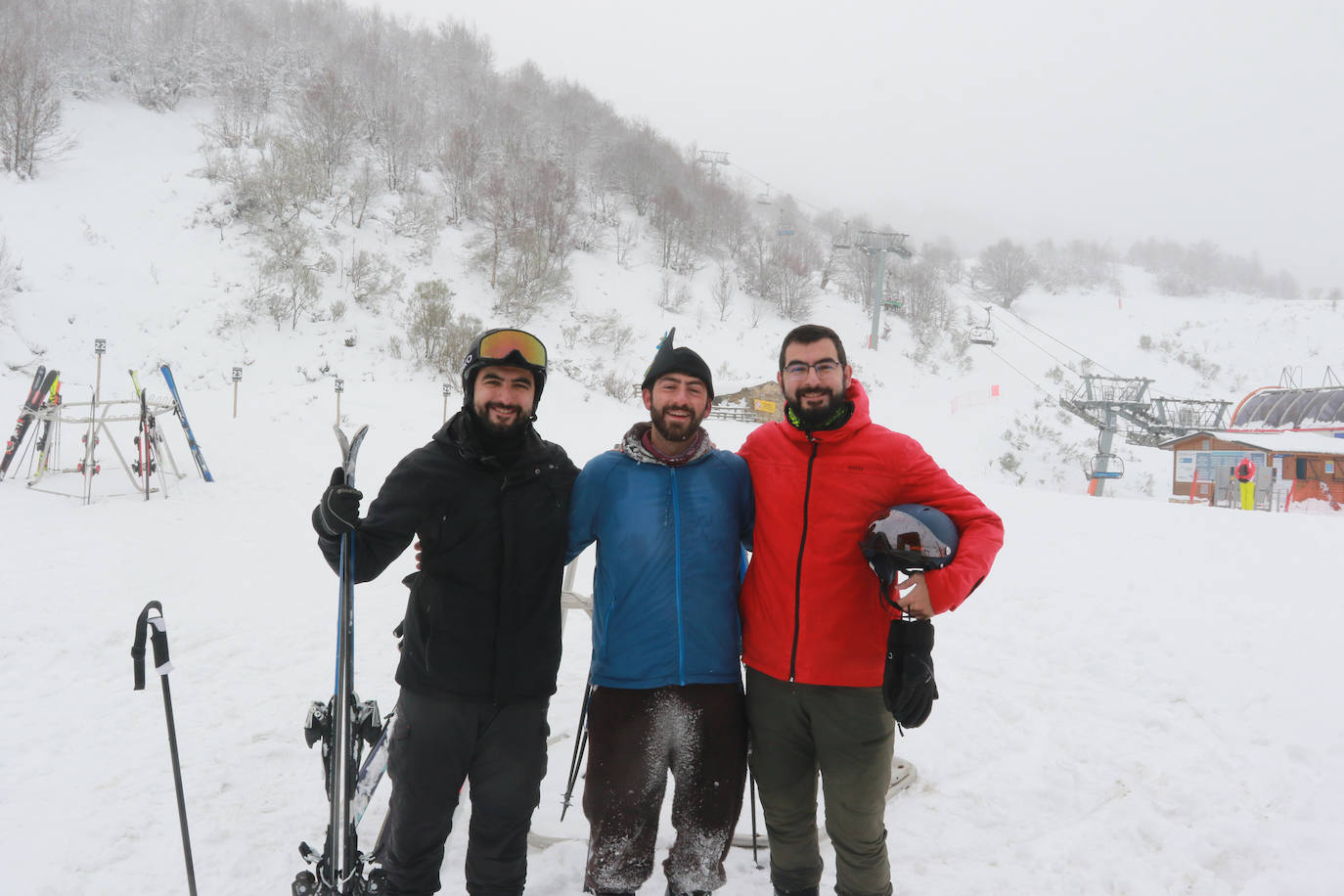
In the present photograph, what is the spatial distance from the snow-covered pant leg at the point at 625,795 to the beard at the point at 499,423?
1082 millimetres

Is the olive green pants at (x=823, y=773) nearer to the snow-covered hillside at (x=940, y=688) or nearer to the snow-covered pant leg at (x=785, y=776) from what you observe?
the snow-covered pant leg at (x=785, y=776)

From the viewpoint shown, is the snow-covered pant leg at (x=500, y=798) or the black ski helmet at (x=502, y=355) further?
the black ski helmet at (x=502, y=355)

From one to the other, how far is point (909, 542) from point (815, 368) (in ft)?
2.44

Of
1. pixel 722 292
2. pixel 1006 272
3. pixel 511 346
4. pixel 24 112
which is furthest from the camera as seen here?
pixel 1006 272

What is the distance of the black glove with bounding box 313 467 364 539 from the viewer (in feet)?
7.38

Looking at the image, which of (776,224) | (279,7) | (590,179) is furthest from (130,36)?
(776,224)

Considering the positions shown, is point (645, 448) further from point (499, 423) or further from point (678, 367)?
point (499, 423)

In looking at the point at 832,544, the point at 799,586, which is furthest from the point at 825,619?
the point at 832,544

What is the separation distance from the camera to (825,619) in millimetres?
2412

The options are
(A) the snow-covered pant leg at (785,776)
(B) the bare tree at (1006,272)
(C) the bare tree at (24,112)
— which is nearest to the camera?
(A) the snow-covered pant leg at (785,776)

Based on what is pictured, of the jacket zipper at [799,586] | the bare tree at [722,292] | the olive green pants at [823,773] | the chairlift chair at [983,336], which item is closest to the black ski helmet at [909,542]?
the jacket zipper at [799,586]

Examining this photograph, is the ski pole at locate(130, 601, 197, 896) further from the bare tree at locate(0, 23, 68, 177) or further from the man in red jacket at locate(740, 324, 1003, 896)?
the bare tree at locate(0, 23, 68, 177)

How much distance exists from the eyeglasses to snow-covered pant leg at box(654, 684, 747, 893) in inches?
47.6

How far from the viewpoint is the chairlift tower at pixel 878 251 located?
36.8m
